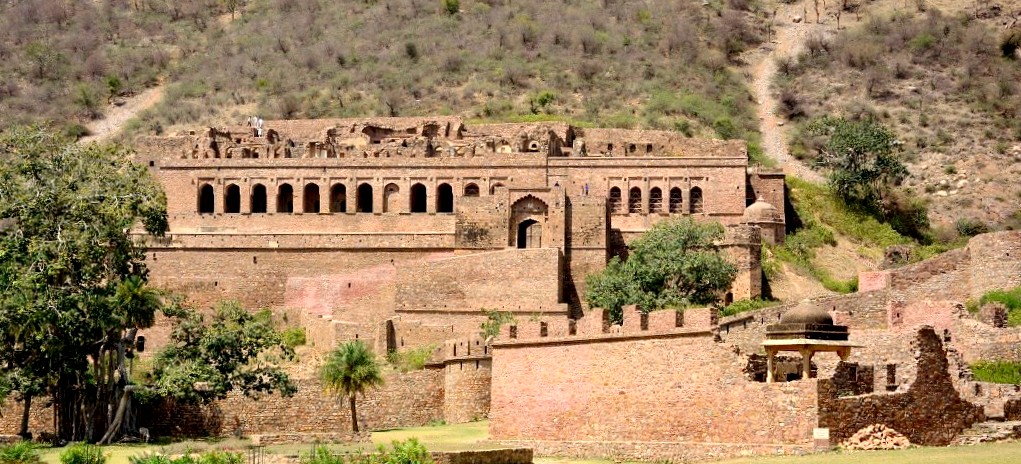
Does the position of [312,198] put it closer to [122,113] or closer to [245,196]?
[245,196]

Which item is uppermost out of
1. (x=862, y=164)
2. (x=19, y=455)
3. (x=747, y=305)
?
(x=862, y=164)

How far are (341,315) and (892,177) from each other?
1064 inches

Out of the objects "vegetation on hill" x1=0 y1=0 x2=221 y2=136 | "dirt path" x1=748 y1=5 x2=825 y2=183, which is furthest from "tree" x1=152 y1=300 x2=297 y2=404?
"vegetation on hill" x1=0 y1=0 x2=221 y2=136

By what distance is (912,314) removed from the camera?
50.0 metres

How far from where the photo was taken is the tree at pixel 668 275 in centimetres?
6009

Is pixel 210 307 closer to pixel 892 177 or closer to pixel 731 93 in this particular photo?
pixel 892 177

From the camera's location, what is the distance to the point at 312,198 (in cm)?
7412

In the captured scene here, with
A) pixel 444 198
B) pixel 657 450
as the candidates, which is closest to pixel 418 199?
pixel 444 198

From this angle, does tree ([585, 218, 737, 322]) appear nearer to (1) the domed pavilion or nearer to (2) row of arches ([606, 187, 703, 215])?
(2) row of arches ([606, 187, 703, 215])

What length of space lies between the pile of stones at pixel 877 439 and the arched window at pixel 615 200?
117 ft

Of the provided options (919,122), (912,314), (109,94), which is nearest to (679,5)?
(919,122)

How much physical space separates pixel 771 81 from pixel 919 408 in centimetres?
6428

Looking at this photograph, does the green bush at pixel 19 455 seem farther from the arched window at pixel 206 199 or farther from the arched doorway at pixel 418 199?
the arched doorway at pixel 418 199

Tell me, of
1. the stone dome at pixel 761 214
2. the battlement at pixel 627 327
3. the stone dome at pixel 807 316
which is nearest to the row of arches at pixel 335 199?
the stone dome at pixel 761 214
